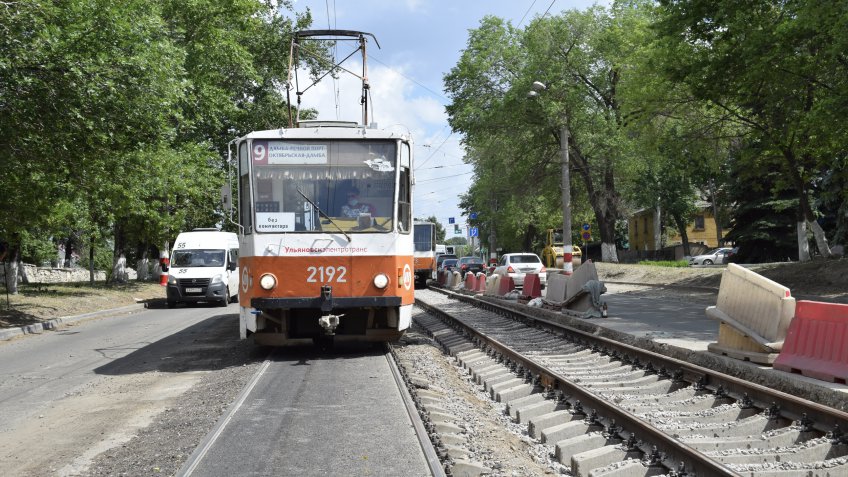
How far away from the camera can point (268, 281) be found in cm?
1068

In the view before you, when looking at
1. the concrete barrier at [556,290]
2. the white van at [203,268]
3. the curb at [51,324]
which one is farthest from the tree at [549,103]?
the curb at [51,324]

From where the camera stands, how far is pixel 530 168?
42.5m

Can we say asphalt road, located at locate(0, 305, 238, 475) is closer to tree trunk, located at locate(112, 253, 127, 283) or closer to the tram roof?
the tram roof

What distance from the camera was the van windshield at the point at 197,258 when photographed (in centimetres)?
2809

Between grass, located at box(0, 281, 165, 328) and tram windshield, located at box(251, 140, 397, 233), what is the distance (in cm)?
1045

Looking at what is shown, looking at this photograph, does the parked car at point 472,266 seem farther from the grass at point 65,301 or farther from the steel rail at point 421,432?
the steel rail at point 421,432

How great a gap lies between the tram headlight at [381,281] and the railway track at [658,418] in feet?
5.58

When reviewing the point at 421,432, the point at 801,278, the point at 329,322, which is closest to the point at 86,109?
the point at 329,322

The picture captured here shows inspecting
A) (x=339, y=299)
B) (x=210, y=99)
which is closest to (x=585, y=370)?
(x=339, y=299)

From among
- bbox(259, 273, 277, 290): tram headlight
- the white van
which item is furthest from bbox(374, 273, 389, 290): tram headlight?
the white van

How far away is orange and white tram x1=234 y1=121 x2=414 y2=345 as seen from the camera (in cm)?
1080

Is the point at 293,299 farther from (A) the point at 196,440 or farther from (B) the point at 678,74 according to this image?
→ (B) the point at 678,74

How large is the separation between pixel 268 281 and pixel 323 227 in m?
1.07

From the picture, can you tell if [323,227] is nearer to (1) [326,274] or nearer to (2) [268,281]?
(1) [326,274]
